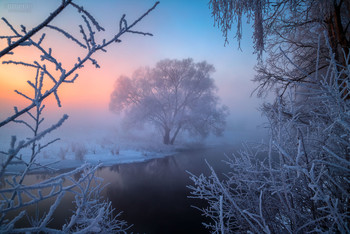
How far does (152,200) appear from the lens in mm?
6414

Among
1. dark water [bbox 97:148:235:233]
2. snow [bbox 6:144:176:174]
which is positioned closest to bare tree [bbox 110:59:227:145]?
snow [bbox 6:144:176:174]

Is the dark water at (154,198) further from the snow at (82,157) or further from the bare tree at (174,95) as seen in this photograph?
the bare tree at (174,95)

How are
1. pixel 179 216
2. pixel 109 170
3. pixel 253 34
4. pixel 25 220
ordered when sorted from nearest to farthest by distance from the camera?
pixel 253 34
pixel 25 220
pixel 179 216
pixel 109 170

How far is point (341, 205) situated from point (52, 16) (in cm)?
221

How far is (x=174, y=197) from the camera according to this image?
6613 millimetres

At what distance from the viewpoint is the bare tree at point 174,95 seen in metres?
19.2

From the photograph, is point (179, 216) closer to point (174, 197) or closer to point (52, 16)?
point (174, 197)

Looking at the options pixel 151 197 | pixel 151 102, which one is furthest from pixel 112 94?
pixel 151 197

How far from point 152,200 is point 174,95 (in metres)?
14.9

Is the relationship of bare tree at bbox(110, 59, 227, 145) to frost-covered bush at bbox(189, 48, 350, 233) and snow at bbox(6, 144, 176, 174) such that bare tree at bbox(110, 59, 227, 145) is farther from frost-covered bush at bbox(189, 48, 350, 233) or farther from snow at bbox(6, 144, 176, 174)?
frost-covered bush at bbox(189, 48, 350, 233)

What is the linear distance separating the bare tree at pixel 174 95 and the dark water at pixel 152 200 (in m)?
9.43

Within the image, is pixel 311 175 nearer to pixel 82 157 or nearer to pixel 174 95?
pixel 82 157

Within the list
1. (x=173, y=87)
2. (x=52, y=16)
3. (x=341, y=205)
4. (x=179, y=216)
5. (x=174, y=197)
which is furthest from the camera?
(x=173, y=87)

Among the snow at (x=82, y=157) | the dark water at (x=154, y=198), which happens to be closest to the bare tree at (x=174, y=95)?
the snow at (x=82, y=157)
